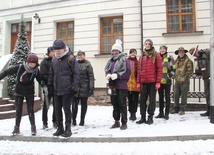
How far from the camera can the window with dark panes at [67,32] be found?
13549mm

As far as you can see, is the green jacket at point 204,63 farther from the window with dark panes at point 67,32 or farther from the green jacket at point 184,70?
the window with dark panes at point 67,32

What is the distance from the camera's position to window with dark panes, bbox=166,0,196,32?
11406mm

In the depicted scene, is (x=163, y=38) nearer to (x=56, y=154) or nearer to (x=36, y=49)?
(x=36, y=49)

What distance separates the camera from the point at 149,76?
6.34 meters

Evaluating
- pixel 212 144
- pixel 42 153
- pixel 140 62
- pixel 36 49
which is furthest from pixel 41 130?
pixel 36 49

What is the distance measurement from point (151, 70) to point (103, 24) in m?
7.23

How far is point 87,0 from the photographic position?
42.5 feet

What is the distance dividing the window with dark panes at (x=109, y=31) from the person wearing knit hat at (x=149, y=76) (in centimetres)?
622

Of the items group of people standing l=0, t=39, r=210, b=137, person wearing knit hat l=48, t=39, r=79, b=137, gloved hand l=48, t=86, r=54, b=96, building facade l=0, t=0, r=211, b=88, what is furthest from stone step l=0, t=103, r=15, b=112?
building facade l=0, t=0, r=211, b=88

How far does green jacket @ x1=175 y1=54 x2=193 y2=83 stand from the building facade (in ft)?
11.8

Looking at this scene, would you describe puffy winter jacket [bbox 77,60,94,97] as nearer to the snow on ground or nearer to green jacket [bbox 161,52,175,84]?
the snow on ground

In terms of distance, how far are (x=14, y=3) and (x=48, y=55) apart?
10.00m

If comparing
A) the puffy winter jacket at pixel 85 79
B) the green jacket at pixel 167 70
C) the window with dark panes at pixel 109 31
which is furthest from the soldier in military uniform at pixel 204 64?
the window with dark panes at pixel 109 31

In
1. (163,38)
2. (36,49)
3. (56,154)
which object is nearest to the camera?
(56,154)
